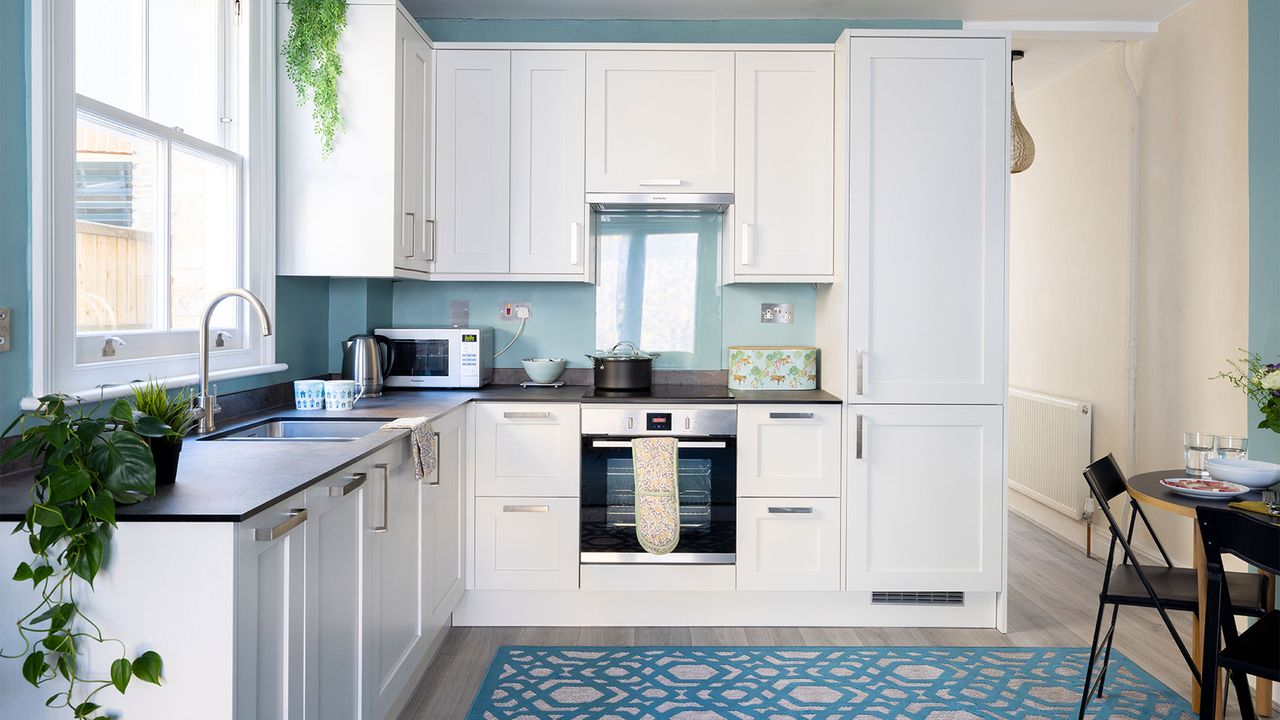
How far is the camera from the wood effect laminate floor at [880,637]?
10.1 feet

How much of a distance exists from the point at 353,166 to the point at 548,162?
2.67 feet

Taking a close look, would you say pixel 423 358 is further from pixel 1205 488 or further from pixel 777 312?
pixel 1205 488

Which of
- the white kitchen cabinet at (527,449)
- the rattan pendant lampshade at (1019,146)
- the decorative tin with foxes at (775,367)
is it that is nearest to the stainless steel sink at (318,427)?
the white kitchen cabinet at (527,449)

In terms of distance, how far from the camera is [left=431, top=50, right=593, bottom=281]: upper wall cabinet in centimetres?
375

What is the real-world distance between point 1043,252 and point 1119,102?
119 centimetres

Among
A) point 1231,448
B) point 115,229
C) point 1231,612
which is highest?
point 115,229

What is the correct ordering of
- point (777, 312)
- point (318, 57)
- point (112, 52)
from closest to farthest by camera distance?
point (112, 52)
point (318, 57)
point (777, 312)

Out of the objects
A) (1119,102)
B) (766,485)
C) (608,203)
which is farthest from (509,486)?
(1119,102)

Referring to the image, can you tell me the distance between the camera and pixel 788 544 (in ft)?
11.6

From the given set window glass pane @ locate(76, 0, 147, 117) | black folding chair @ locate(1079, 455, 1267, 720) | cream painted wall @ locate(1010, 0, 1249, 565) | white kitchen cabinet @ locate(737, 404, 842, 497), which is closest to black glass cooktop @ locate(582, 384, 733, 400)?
Answer: white kitchen cabinet @ locate(737, 404, 842, 497)

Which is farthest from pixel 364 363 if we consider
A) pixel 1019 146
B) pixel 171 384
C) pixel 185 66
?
pixel 1019 146

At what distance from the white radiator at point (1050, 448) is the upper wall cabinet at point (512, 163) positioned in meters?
2.99

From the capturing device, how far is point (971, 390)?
3.51 metres

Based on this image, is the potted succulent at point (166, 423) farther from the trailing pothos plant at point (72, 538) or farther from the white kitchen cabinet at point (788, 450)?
A: the white kitchen cabinet at point (788, 450)
